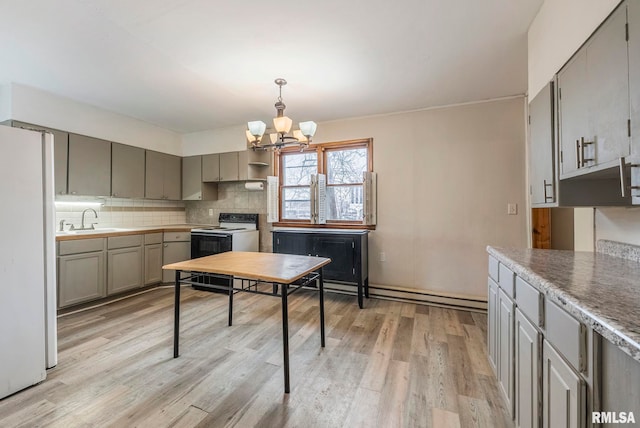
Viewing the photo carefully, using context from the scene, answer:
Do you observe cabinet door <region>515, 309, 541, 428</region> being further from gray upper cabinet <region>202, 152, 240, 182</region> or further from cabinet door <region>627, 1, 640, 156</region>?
gray upper cabinet <region>202, 152, 240, 182</region>

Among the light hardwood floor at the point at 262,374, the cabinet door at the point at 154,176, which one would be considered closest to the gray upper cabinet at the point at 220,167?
the cabinet door at the point at 154,176

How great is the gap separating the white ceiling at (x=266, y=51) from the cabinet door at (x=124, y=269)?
1.96 m

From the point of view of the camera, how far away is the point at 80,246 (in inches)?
127

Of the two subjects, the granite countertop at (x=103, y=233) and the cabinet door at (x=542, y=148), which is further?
the granite countertop at (x=103, y=233)

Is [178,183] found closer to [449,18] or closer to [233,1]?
[233,1]

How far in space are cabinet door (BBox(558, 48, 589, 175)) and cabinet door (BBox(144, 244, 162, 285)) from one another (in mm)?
4667

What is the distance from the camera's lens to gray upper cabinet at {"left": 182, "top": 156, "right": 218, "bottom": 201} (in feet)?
15.5

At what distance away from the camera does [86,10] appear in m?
1.87

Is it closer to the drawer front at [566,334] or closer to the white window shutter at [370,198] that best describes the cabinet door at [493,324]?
the drawer front at [566,334]

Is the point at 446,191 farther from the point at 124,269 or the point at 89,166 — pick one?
the point at 89,166

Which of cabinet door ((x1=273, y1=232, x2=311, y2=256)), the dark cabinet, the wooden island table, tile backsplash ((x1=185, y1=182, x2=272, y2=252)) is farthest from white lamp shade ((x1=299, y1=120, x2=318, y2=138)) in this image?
tile backsplash ((x1=185, y1=182, x2=272, y2=252))

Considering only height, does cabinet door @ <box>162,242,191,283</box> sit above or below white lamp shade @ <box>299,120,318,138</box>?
below

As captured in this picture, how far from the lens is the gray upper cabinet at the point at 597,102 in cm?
105

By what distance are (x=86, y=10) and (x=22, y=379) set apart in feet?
8.33
